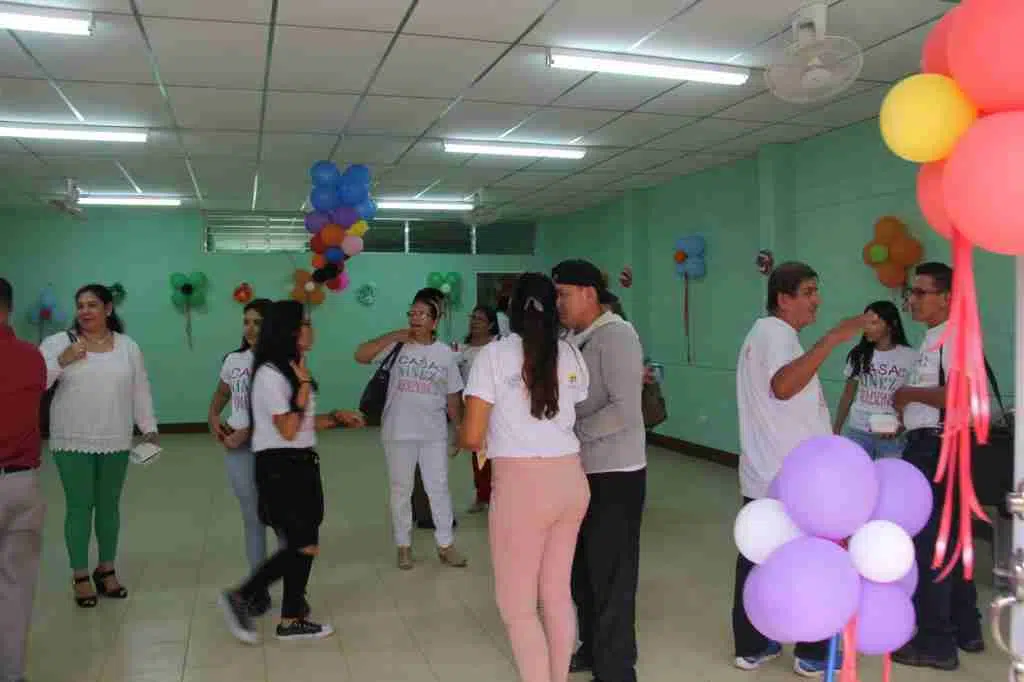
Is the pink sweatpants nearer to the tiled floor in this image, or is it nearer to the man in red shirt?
the tiled floor

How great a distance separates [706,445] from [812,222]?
Answer: 7.94ft

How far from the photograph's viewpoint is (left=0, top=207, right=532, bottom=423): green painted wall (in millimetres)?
10016

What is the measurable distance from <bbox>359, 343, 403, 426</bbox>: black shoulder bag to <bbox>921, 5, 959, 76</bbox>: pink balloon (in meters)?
3.14

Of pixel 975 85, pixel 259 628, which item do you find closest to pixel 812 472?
pixel 975 85

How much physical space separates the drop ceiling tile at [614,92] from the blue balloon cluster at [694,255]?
2728 millimetres

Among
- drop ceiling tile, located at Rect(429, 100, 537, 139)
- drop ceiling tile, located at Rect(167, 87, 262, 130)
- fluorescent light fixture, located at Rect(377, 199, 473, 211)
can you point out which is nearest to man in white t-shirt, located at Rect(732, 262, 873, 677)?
drop ceiling tile, located at Rect(429, 100, 537, 139)

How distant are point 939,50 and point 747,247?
238 inches

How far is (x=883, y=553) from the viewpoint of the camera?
158cm

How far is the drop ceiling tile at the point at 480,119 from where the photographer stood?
18.0 feet

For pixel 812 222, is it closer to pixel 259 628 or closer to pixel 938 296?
pixel 938 296

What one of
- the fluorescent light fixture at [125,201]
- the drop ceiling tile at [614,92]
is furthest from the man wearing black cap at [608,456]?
the fluorescent light fixture at [125,201]

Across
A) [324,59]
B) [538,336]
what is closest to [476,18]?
[324,59]

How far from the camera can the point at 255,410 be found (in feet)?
10.8

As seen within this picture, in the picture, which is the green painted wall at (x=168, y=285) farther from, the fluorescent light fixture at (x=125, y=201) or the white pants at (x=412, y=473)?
the white pants at (x=412, y=473)
